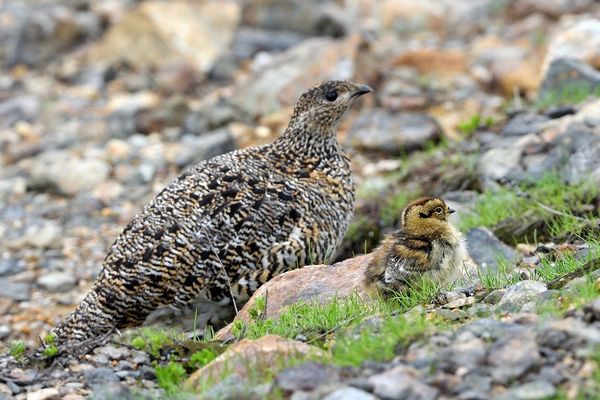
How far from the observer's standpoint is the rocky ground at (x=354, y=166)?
5113mm

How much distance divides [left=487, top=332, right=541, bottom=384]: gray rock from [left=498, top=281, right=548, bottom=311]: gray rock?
0.82m

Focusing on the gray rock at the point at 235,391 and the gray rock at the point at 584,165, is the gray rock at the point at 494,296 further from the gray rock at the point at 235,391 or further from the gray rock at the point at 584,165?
the gray rock at the point at 584,165

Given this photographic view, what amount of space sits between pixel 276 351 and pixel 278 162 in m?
3.32

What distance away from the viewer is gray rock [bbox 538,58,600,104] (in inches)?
462

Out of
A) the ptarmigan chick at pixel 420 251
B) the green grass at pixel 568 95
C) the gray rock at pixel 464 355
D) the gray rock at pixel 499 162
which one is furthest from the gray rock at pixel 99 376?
the green grass at pixel 568 95

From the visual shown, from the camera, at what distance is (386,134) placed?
13445 millimetres

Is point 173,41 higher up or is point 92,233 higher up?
point 173,41

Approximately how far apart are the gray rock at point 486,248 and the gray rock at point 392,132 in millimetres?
4275

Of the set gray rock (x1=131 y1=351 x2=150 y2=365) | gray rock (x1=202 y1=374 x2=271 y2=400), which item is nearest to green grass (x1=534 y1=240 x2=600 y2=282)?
gray rock (x1=202 y1=374 x2=271 y2=400)

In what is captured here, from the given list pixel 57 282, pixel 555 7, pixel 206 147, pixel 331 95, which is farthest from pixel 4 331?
pixel 555 7

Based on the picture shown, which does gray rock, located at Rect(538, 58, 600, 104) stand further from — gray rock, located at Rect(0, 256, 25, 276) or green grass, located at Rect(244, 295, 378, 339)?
gray rock, located at Rect(0, 256, 25, 276)

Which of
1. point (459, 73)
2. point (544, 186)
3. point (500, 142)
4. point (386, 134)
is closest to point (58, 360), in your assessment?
point (544, 186)

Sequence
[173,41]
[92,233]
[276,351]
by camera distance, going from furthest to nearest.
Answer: [173,41] → [92,233] → [276,351]

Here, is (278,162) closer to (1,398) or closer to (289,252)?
(289,252)
